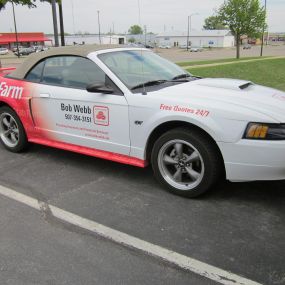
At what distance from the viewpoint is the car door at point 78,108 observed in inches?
163

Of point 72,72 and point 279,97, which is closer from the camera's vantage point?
point 279,97

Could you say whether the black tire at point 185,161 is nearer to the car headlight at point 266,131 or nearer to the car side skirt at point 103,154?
the car side skirt at point 103,154

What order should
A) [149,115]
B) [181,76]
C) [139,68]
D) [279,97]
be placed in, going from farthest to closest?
[181,76] < [139,68] < [279,97] < [149,115]

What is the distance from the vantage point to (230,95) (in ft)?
12.4

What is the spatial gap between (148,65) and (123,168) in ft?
4.50

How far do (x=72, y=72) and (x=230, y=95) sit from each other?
202 centimetres

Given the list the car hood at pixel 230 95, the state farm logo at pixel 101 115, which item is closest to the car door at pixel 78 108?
the state farm logo at pixel 101 115

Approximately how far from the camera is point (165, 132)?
3.94 meters

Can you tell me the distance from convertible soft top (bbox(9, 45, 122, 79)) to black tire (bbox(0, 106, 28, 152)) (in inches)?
21.6

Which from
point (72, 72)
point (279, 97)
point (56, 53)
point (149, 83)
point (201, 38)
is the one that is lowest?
point (201, 38)

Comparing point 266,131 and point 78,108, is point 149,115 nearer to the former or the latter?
point 78,108

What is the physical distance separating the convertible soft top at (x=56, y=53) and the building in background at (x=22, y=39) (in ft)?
278

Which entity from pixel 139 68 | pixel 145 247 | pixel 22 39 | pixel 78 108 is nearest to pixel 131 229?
pixel 145 247

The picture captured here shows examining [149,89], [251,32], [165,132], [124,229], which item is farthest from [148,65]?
[251,32]
